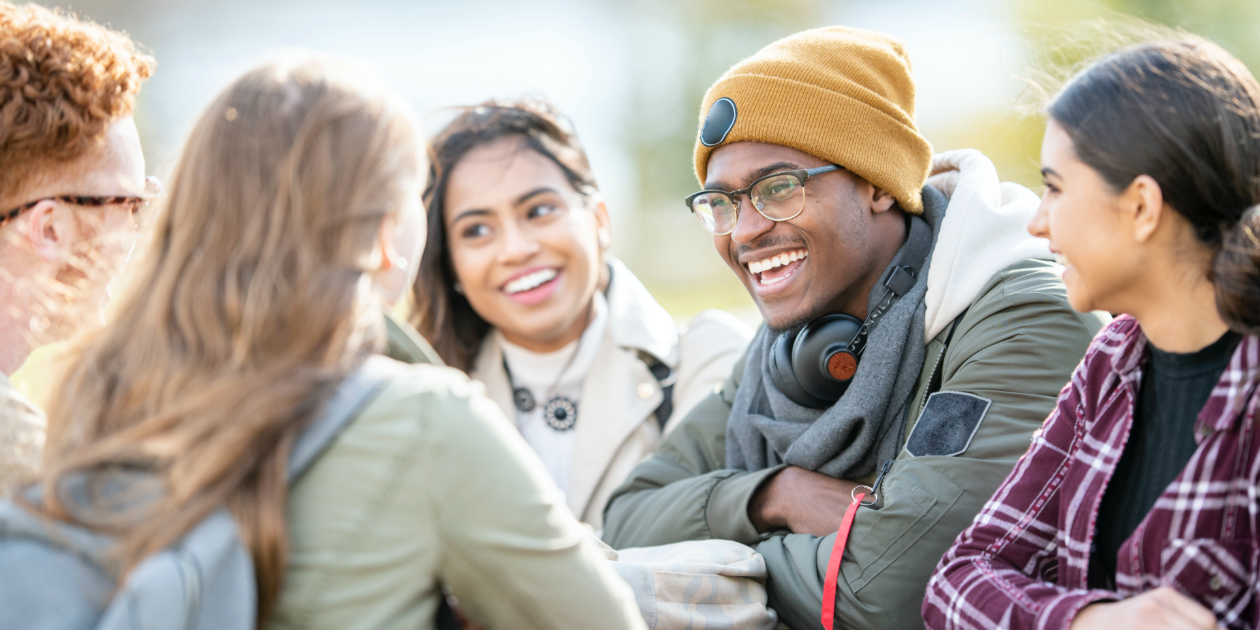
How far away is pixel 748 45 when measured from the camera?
34656mm

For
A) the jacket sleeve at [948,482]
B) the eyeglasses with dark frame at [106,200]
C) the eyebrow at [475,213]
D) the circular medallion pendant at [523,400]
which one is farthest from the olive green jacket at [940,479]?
the eyeglasses with dark frame at [106,200]

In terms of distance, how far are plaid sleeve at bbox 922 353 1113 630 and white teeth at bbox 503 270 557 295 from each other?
6.49 feet

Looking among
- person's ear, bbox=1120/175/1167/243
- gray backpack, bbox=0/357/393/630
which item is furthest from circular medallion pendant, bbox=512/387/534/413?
person's ear, bbox=1120/175/1167/243

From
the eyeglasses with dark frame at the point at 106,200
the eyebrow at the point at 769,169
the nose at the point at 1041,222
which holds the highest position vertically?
the nose at the point at 1041,222

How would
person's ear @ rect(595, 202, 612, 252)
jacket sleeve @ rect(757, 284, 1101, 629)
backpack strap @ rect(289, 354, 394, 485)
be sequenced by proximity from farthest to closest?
person's ear @ rect(595, 202, 612, 252)
jacket sleeve @ rect(757, 284, 1101, 629)
backpack strap @ rect(289, 354, 394, 485)

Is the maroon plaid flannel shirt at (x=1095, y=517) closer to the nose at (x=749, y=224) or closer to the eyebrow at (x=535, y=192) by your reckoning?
the nose at (x=749, y=224)

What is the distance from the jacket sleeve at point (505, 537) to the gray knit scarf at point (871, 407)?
3.69 feet

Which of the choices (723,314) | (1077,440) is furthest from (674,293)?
(1077,440)

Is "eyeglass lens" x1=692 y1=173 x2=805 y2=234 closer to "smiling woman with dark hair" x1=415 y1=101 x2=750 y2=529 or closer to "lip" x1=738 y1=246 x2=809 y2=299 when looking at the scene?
"lip" x1=738 y1=246 x2=809 y2=299

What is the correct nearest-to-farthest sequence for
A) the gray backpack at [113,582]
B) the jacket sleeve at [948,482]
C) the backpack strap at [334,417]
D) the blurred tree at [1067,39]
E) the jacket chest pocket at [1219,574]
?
the gray backpack at [113,582] → the backpack strap at [334,417] → the jacket chest pocket at [1219,574] → the blurred tree at [1067,39] → the jacket sleeve at [948,482]

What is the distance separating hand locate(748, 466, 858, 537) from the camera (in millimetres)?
2561

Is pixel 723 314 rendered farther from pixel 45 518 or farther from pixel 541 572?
pixel 45 518

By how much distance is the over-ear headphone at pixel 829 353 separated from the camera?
269 cm

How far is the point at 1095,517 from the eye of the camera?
1824 millimetres
